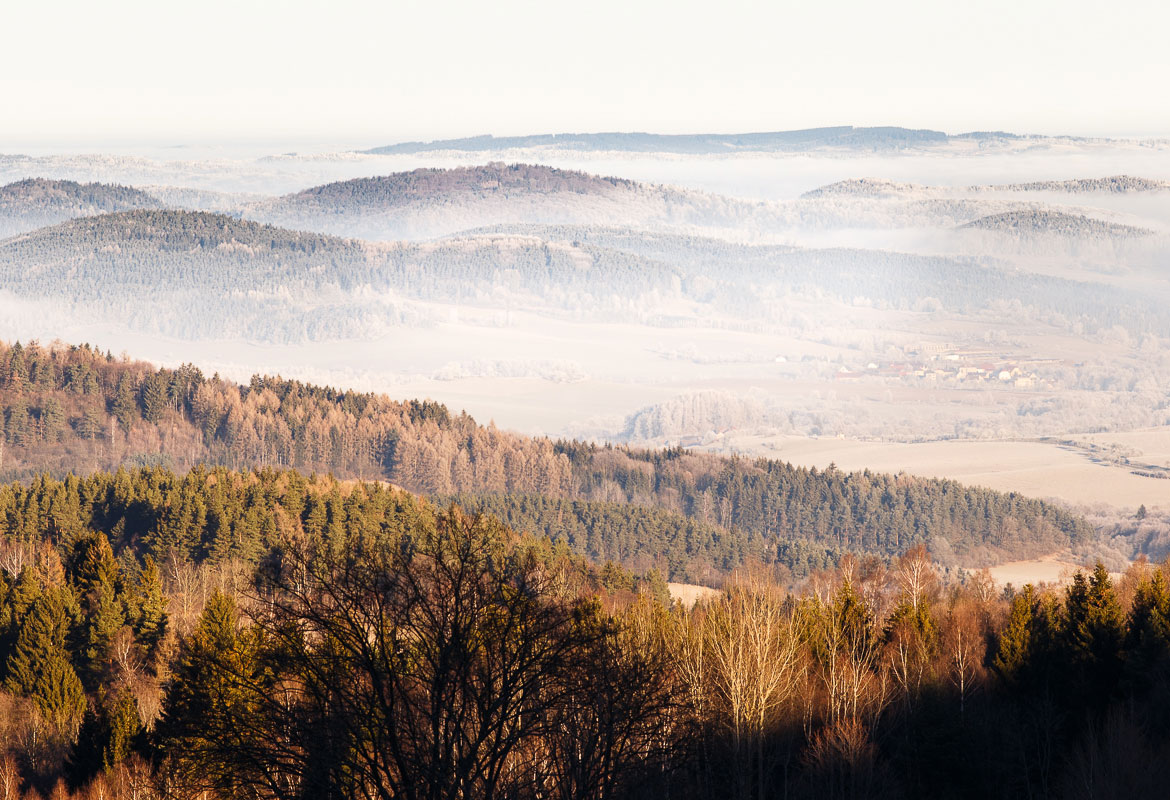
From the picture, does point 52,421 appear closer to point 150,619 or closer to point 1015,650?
point 150,619

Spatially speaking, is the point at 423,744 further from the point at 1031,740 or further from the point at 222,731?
the point at 1031,740

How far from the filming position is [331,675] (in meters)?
24.3

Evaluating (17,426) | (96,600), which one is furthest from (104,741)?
(17,426)

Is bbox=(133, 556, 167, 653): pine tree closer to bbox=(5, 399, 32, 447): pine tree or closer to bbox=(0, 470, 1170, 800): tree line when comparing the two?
bbox=(0, 470, 1170, 800): tree line

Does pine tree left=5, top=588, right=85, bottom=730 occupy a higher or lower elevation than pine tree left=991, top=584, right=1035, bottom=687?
lower

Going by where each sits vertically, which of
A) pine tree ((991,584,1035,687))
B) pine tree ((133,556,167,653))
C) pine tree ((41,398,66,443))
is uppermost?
pine tree ((991,584,1035,687))

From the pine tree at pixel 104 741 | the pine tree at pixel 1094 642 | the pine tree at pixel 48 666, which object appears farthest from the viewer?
the pine tree at pixel 48 666

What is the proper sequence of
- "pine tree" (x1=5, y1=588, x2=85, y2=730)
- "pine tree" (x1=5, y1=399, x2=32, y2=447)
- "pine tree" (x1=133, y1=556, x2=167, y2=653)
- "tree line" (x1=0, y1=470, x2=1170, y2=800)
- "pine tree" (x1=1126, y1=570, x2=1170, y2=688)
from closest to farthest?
1. "tree line" (x1=0, y1=470, x2=1170, y2=800)
2. "pine tree" (x1=1126, y1=570, x2=1170, y2=688)
3. "pine tree" (x1=5, y1=588, x2=85, y2=730)
4. "pine tree" (x1=133, y1=556, x2=167, y2=653)
5. "pine tree" (x1=5, y1=399, x2=32, y2=447)

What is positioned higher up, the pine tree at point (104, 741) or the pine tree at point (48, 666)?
the pine tree at point (104, 741)

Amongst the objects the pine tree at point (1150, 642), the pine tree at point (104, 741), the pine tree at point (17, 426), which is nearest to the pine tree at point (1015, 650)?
the pine tree at point (1150, 642)

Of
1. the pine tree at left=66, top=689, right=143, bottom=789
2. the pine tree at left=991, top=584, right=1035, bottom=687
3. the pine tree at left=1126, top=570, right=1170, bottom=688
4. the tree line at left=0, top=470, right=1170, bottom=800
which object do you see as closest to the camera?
the tree line at left=0, top=470, right=1170, bottom=800

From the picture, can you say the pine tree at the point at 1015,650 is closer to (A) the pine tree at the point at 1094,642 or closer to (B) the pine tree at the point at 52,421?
(A) the pine tree at the point at 1094,642

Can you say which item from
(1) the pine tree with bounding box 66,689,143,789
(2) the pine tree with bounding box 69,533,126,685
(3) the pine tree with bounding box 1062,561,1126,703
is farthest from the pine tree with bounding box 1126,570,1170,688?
(2) the pine tree with bounding box 69,533,126,685

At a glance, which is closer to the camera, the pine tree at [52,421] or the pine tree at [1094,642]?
the pine tree at [1094,642]
